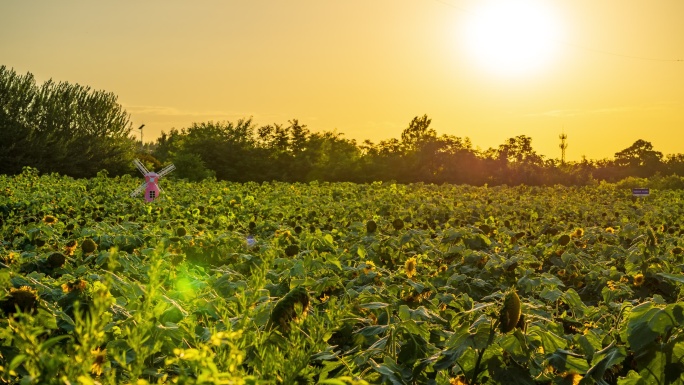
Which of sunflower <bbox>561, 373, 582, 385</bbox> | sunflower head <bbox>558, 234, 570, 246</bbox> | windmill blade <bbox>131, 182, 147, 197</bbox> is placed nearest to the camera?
sunflower <bbox>561, 373, 582, 385</bbox>

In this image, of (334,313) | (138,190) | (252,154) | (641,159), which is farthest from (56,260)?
(641,159)

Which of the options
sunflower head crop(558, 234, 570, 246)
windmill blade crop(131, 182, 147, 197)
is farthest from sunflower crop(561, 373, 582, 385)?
windmill blade crop(131, 182, 147, 197)

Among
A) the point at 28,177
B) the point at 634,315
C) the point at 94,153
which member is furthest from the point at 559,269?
the point at 94,153

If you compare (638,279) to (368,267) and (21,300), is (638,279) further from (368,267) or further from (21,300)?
(21,300)

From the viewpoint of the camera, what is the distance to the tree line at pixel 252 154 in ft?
138

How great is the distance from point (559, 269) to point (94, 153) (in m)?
44.0

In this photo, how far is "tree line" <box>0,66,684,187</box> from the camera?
4209 centimetres

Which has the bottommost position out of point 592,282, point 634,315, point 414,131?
point 592,282

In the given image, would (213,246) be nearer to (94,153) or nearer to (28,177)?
(28,177)

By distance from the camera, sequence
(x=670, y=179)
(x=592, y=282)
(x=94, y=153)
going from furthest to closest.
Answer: (x=94, y=153), (x=670, y=179), (x=592, y=282)

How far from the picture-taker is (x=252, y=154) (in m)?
43.8

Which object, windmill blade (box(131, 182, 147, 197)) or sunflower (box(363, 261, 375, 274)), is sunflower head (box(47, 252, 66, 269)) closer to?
sunflower (box(363, 261, 375, 274))

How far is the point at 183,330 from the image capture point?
2504 mm

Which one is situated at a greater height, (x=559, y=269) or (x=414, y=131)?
(x=414, y=131)
